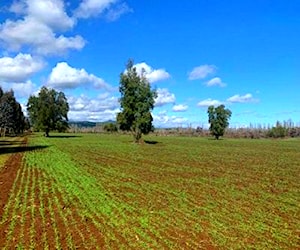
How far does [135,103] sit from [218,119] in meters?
54.2

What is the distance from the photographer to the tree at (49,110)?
93000mm

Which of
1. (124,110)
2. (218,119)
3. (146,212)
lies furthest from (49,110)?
(146,212)

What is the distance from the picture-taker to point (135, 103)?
69562 millimetres

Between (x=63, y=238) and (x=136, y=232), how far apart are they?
6.29ft

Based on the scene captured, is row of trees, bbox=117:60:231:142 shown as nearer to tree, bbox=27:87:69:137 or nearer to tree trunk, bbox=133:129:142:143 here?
tree trunk, bbox=133:129:142:143

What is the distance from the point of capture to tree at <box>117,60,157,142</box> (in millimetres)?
69375

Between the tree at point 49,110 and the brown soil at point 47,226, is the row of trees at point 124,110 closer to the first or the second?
the tree at point 49,110

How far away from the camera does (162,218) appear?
39.4ft

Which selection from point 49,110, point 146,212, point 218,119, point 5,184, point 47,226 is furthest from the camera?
point 218,119

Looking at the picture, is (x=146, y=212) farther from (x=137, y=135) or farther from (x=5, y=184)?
(x=137, y=135)

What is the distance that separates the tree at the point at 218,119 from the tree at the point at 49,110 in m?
45.8

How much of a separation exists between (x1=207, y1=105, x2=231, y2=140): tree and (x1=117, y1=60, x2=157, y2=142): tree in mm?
51162

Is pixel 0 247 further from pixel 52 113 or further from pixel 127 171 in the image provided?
pixel 52 113

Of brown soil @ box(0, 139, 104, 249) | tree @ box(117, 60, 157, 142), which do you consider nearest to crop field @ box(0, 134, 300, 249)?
brown soil @ box(0, 139, 104, 249)
